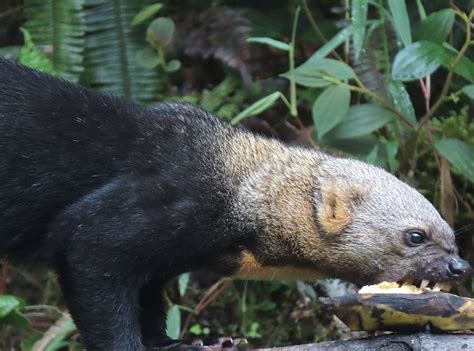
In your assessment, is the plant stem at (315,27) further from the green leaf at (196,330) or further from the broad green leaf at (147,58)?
the green leaf at (196,330)

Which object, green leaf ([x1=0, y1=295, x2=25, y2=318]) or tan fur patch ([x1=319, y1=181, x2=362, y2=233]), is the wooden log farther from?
green leaf ([x1=0, y1=295, x2=25, y2=318])

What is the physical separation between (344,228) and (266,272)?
46 cm

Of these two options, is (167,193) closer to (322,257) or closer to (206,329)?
(322,257)

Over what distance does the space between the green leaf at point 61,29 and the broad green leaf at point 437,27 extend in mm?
2531

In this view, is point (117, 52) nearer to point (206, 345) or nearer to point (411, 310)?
point (206, 345)

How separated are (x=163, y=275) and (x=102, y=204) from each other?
47 cm

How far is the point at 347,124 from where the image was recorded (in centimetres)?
632

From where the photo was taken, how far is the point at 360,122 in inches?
248

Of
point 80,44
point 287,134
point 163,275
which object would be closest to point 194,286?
point 287,134

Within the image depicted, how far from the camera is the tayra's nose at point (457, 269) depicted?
4.41 m

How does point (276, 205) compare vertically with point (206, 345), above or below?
above

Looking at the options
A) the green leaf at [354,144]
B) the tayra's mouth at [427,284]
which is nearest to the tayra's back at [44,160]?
the tayra's mouth at [427,284]

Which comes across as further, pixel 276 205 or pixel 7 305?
pixel 7 305

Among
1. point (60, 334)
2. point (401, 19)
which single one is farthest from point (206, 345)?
point (401, 19)
